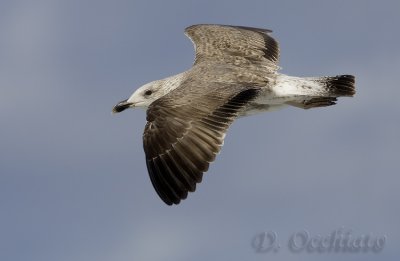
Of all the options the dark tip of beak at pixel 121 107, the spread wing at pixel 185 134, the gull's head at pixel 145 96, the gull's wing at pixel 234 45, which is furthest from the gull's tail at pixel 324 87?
the dark tip of beak at pixel 121 107

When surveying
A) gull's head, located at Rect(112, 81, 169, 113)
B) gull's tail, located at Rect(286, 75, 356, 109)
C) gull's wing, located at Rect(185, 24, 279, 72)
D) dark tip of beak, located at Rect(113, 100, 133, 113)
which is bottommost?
dark tip of beak, located at Rect(113, 100, 133, 113)

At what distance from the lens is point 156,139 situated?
53.9 ft

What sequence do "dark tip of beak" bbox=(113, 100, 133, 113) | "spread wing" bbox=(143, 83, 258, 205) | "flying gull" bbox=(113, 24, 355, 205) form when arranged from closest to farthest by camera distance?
"spread wing" bbox=(143, 83, 258, 205)
"flying gull" bbox=(113, 24, 355, 205)
"dark tip of beak" bbox=(113, 100, 133, 113)

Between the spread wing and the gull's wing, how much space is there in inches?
85.1

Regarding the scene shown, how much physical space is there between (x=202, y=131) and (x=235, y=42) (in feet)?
13.9

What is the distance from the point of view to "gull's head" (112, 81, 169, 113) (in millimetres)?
18609

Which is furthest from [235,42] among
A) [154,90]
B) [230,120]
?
[230,120]

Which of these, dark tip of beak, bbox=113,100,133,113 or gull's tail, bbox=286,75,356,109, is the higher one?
gull's tail, bbox=286,75,356,109

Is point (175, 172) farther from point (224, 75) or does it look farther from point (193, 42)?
point (193, 42)

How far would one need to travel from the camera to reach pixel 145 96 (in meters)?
18.7

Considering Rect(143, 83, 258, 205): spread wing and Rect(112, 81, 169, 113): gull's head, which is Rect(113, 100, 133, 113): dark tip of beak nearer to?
Rect(112, 81, 169, 113): gull's head

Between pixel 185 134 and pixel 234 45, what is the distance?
411cm

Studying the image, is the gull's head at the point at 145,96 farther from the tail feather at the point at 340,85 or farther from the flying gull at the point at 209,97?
the tail feather at the point at 340,85

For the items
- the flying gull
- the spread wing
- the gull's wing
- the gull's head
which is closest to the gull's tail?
the flying gull
